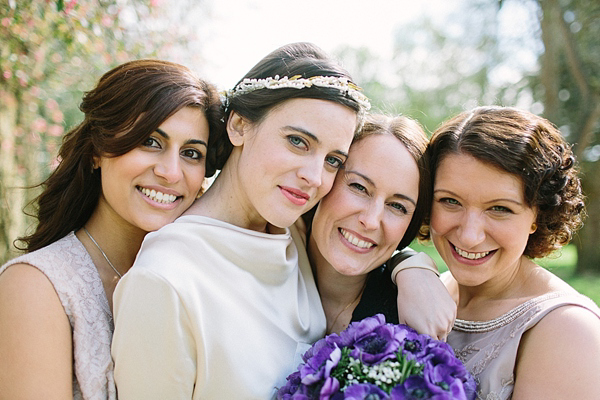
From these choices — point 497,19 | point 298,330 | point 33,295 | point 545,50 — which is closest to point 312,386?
point 298,330

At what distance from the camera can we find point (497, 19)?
16.0m

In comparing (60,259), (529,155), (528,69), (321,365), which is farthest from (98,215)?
(528,69)

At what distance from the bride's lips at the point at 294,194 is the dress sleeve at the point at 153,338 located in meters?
0.87

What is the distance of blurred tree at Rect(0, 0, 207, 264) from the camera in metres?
6.13

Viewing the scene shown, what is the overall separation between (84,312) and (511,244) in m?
2.46

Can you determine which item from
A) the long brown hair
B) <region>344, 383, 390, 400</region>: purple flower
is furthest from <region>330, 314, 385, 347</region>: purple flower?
the long brown hair

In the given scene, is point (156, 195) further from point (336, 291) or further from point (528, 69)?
point (528, 69)

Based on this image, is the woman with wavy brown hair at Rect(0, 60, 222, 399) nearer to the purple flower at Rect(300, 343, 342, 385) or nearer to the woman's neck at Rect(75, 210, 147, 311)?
the woman's neck at Rect(75, 210, 147, 311)

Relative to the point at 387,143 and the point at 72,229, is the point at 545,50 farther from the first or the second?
the point at 72,229

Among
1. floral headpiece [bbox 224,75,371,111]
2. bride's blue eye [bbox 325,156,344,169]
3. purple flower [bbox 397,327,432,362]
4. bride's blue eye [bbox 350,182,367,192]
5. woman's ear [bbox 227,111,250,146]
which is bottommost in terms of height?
purple flower [bbox 397,327,432,362]

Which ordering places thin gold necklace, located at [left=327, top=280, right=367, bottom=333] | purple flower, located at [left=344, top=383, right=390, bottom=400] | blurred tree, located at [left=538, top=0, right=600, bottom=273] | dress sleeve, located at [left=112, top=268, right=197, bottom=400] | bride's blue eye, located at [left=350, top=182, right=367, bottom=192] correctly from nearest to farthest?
purple flower, located at [left=344, top=383, right=390, bottom=400] < dress sleeve, located at [left=112, top=268, right=197, bottom=400] < bride's blue eye, located at [left=350, top=182, right=367, bottom=192] < thin gold necklace, located at [left=327, top=280, right=367, bottom=333] < blurred tree, located at [left=538, top=0, right=600, bottom=273]

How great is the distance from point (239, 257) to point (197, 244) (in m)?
0.26

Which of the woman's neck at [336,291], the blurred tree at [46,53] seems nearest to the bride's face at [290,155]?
the woman's neck at [336,291]

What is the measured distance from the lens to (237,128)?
316 centimetres
